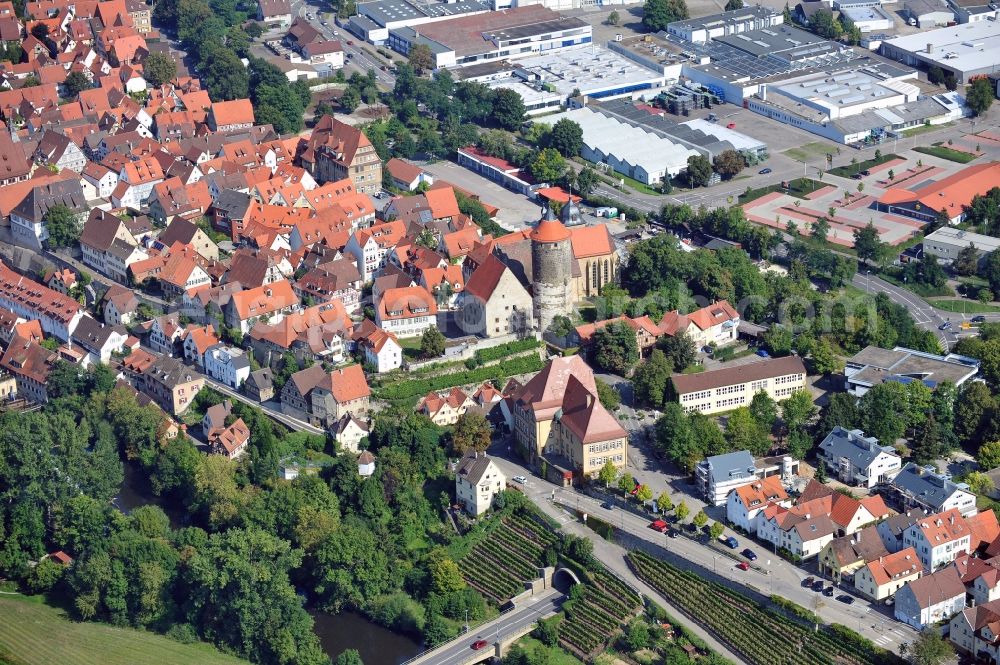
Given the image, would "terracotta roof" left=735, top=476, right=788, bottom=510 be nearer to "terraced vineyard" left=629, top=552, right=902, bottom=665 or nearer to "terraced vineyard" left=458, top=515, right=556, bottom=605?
"terraced vineyard" left=629, top=552, right=902, bottom=665

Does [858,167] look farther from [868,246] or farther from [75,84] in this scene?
[75,84]

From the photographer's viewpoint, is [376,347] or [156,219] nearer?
[376,347]

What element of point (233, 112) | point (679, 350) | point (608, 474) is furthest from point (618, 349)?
point (233, 112)

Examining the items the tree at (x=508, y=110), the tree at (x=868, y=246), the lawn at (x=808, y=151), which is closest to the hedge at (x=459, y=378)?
the tree at (x=868, y=246)

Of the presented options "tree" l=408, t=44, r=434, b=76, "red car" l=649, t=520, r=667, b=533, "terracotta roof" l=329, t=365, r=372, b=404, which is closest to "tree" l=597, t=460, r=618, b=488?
"red car" l=649, t=520, r=667, b=533

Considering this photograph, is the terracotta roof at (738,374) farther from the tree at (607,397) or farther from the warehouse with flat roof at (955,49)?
the warehouse with flat roof at (955,49)

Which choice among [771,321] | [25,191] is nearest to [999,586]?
[771,321]

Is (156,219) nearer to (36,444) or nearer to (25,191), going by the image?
(25,191)
